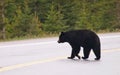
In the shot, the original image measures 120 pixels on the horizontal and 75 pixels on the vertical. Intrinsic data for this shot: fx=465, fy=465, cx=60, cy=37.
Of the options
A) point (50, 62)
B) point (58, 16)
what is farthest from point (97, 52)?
point (58, 16)

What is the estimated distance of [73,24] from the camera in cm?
4525

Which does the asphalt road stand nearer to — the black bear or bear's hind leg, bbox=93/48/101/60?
bear's hind leg, bbox=93/48/101/60

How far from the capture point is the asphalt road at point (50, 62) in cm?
1032

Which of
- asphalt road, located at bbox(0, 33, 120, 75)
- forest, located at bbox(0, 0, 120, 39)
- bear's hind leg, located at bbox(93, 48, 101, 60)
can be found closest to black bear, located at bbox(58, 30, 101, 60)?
bear's hind leg, located at bbox(93, 48, 101, 60)

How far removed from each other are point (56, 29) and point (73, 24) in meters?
6.81

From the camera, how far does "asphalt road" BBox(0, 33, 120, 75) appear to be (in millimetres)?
10320

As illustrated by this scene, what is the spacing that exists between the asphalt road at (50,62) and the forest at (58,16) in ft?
54.8

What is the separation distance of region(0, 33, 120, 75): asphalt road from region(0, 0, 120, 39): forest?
1669cm

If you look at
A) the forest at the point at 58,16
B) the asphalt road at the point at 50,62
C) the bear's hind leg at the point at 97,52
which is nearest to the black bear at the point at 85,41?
the bear's hind leg at the point at 97,52

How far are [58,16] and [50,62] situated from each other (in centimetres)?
2768

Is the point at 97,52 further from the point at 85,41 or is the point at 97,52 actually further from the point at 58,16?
the point at 58,16

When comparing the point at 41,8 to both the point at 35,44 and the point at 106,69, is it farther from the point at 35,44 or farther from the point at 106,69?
the point at 106,69

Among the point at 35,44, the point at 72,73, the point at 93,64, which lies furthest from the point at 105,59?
the point at 35,44

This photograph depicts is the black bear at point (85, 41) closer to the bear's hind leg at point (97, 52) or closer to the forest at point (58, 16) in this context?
the bear's hind leg at point (97, 52)
